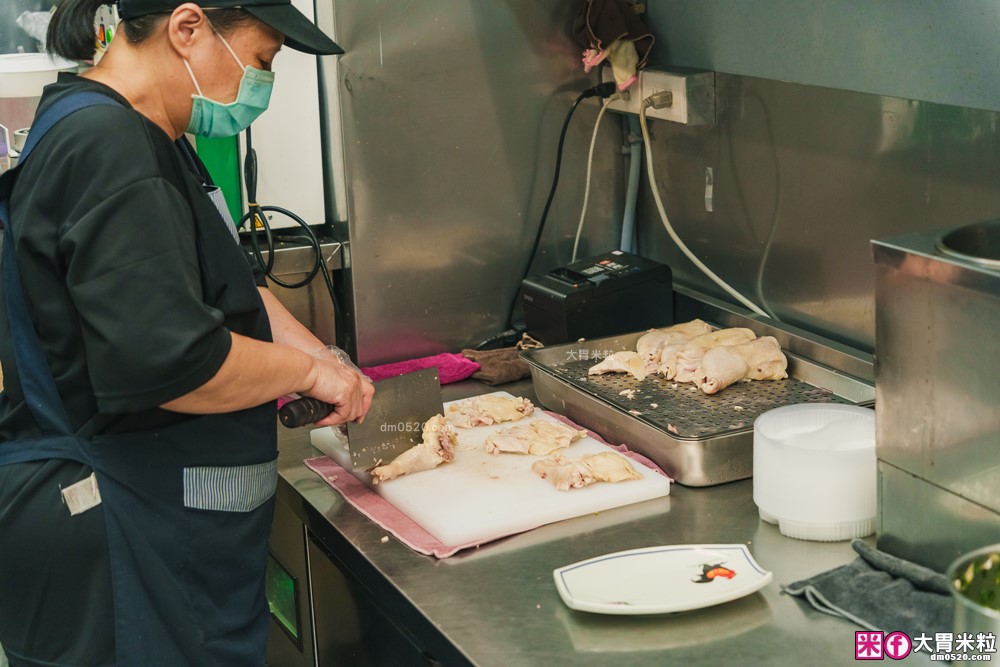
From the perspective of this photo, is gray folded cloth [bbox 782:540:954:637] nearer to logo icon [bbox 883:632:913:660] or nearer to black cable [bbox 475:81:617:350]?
logo icon [bbox 883:632:913:660]

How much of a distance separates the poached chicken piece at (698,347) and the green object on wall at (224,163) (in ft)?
3.22

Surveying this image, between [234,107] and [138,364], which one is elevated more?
[234,107]

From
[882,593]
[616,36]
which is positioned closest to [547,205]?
[616,36]

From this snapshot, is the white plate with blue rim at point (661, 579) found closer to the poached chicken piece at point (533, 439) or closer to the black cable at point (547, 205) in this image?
the poached chicken piece at point (533, 439)

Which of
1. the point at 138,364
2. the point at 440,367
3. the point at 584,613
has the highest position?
the point at 138,364

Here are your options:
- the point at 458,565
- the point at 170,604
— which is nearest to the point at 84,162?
the point at 170,604

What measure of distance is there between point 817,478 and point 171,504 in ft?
2.95

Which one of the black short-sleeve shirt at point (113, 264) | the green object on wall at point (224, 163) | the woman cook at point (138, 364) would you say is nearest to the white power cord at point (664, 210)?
the green object on wall at point (224, 163)

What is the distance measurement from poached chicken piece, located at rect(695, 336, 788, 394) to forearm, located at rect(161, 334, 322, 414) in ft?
2.52

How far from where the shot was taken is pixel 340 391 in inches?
68.3

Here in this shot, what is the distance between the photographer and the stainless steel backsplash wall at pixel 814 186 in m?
1.94

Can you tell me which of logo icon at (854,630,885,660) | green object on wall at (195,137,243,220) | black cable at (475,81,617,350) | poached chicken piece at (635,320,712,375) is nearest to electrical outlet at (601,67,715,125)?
black cable at (475,81,617,350)

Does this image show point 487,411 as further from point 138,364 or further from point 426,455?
point 138,364

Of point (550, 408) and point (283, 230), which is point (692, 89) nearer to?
point (550, 408)
